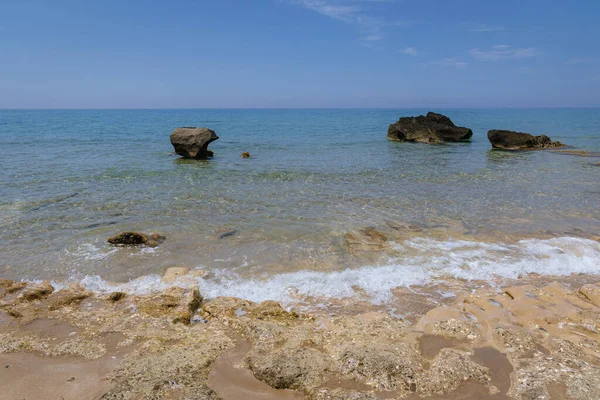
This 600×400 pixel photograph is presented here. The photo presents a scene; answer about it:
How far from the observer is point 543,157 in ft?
78.7

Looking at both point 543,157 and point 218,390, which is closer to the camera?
point 218,390

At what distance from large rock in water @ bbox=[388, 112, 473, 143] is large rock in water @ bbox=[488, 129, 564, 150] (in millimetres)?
5019

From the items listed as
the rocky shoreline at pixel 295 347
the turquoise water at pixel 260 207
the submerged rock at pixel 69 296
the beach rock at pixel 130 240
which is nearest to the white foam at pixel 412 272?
the submerged rock at pixel 69 296

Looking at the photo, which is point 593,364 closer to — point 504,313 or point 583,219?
point 504,313

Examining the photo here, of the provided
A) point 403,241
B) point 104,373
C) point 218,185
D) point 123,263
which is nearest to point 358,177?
point 218,185

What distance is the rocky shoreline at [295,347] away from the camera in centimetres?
400

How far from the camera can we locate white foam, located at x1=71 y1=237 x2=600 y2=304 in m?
6.80

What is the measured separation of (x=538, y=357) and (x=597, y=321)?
1.68 m

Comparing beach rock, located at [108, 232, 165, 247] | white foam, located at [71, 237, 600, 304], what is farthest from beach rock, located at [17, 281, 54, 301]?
beach rock, located at [108, 232, 165, 247]

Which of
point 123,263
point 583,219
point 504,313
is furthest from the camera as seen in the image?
point 583,219

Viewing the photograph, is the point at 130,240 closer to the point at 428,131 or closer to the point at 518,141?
the point at 518,141

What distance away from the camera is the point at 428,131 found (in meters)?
33.9

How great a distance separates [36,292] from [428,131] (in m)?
33.1

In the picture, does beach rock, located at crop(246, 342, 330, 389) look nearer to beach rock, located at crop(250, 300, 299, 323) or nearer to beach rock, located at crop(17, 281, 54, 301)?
beach rock, located at crop(250, 300, 299, 323)
